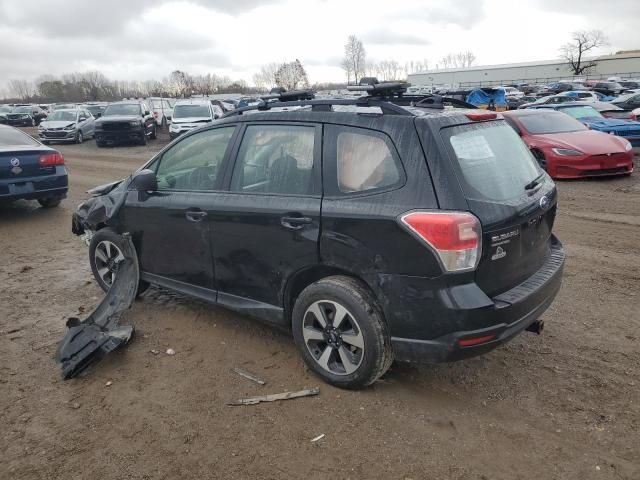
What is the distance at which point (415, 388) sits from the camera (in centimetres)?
339

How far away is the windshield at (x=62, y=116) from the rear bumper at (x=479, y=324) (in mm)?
24080

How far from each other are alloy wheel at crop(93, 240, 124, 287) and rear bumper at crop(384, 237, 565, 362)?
2959 millimetres

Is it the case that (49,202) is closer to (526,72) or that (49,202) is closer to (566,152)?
(566,152)

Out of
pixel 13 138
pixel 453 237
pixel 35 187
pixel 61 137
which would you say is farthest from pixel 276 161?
pixel 61 137

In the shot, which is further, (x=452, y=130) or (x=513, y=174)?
(x=513, y=174)

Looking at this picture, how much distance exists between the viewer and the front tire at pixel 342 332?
10.1ft

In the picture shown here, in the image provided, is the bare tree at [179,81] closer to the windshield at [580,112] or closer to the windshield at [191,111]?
the windshield at [191,111]

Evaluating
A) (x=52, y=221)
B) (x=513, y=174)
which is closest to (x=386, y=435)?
(x=513, y=174)

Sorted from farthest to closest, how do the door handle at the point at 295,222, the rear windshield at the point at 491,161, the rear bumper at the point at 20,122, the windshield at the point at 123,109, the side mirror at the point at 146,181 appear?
the rear bumper at the point at 20,122 → the windshield at the point at 123,109 → the side mirror at the point at 146,181 → the door handle at the point at 295,222 → the rear windshield at the point at 491,161

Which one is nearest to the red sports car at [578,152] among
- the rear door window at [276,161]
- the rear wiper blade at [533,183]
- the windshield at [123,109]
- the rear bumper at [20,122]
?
the rear wiper blade at [533,183]

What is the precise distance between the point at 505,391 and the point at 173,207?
2806 mm

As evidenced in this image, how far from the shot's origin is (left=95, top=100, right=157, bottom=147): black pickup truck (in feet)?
66.3

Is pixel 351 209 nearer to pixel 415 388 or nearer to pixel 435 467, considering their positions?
pixel 415 388

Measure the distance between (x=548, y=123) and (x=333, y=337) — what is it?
9407 mm
